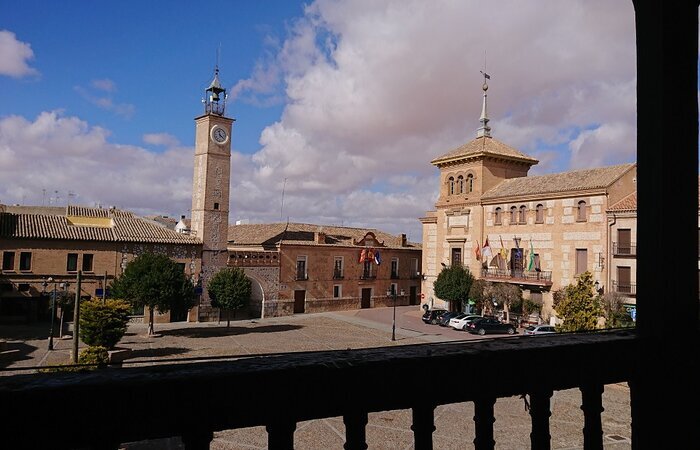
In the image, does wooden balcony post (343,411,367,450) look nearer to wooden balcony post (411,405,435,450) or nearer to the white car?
wooden balcony post (411,405,435,450)

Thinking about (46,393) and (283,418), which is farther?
(283,418)

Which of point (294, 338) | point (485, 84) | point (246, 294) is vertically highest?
point (485, 84)

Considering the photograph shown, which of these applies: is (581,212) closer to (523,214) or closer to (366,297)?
(523,214)

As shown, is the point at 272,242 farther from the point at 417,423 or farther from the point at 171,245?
the point at 417,423

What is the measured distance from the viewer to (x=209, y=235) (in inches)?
1411

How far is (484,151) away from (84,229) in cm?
2783

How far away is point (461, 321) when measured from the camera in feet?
102

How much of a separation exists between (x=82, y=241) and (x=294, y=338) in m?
14.6

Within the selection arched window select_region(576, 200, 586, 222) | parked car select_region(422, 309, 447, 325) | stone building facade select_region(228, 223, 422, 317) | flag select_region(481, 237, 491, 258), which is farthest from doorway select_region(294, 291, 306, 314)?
arched window select_region(576, 200, 586, 222)

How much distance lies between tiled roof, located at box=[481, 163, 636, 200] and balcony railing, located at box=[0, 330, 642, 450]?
3003 centimetres

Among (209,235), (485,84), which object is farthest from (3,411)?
(485,84)

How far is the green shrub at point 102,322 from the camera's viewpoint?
66.2 ft

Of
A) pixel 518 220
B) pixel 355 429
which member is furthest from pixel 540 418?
pixel 518 220

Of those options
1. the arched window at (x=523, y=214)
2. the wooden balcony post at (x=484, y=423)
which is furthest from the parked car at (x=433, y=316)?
the wooden balcony post at (x=484, y=423)
